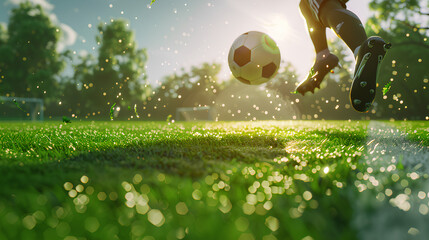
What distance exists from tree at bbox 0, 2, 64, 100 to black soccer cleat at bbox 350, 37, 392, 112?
34194mm

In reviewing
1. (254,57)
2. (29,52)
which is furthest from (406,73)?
(29,52)

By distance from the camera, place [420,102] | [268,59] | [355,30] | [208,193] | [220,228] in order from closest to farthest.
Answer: [220,228] → [208,193] → [355,30] → [268,59] → [420,102]

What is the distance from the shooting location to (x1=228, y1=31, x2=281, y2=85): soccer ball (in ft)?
14.9

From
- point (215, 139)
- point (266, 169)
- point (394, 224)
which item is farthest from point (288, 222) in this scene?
point (215, 139)

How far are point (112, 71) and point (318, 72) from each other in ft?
111

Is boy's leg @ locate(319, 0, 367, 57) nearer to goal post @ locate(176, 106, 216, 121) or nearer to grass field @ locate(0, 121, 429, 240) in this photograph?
grass field @ locate(0, 121, 429, 240)

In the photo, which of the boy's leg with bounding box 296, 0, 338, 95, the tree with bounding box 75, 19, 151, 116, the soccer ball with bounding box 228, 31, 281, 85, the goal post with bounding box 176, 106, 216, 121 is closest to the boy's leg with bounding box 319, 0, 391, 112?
the boy's leg with bounding box 296, 0, 338, 95

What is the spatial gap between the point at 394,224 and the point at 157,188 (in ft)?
2.91

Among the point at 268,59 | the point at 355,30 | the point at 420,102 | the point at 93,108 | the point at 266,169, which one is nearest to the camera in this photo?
the point at 266,169

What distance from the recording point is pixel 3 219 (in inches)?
36.3

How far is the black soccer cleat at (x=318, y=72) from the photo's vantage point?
12.2 ft

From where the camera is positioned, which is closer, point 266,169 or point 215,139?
point 266,169

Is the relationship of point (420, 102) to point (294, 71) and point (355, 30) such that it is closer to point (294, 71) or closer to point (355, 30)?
point (294, 71)

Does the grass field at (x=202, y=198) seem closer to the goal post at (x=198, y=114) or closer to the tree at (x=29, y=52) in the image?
the goal post at (x=198, y=114)
